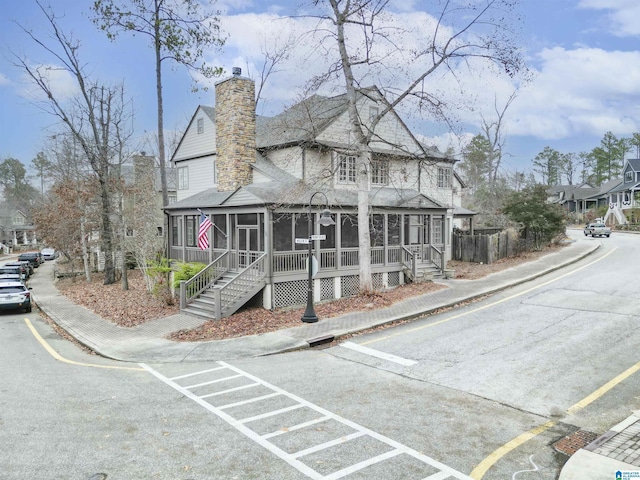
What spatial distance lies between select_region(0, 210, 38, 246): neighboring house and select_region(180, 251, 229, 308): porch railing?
7123cm

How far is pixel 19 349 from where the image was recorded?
526 inches

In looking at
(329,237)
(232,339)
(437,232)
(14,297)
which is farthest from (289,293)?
(437,232)

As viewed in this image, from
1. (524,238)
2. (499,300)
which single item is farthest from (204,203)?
(524,238)

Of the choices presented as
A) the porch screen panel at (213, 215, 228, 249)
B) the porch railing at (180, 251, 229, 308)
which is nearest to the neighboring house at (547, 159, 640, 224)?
the porch screen panel at (213, 215, 228, 249)

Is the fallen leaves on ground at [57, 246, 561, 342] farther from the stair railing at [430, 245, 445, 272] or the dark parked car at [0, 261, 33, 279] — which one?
the dark parked car at [0, 261, 33, 279]

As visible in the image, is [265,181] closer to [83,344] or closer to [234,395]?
[83,344]

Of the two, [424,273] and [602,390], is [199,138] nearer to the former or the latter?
[424,273]

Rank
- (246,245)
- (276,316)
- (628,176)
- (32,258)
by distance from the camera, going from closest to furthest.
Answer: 1. (276,316)
2. (246,245)
3. (32,258)
4. (628,176)

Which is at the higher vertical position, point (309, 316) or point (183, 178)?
point (183, 178)

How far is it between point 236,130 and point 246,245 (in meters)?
5.61

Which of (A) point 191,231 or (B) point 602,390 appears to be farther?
(A) point 191,231

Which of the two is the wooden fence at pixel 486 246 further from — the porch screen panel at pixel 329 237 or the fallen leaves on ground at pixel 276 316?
the porch screen panel at pixel 329 237

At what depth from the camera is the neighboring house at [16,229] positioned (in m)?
77.4

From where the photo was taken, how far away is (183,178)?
26.5 meters
